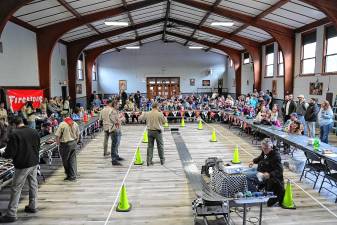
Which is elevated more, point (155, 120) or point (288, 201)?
point (155, 120)

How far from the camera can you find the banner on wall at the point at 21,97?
10.9 meters

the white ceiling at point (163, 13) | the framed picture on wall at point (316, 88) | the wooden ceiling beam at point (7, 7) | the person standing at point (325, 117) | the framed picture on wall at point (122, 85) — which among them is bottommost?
the person standing at point (325, 117)

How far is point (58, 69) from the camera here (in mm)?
16500

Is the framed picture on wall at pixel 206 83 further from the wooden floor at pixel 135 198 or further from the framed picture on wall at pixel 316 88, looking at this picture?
the wooden floor at pixel 135 198

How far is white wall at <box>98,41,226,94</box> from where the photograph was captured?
1040 inches

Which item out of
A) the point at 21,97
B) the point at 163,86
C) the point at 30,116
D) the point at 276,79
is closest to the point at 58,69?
the point at 21,97

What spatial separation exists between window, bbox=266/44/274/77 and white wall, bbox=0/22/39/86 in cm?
1340

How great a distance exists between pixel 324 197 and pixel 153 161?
13.7 ft

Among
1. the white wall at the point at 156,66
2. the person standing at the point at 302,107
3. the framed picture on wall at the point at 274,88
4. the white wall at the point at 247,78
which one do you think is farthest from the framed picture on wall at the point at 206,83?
the person standing at the point at 302,107

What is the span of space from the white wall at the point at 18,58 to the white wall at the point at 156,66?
43.4 ft

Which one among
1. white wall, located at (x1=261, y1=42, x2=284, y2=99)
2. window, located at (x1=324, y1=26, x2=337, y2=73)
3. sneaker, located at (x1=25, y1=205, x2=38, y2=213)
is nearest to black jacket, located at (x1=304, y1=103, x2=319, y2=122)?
window, located at (x1=324, y1=26, x2=337, y2=73)

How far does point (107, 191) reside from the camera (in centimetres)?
583

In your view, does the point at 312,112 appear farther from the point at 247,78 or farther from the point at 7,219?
the point at 247,78

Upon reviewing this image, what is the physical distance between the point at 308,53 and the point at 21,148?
1341cm
